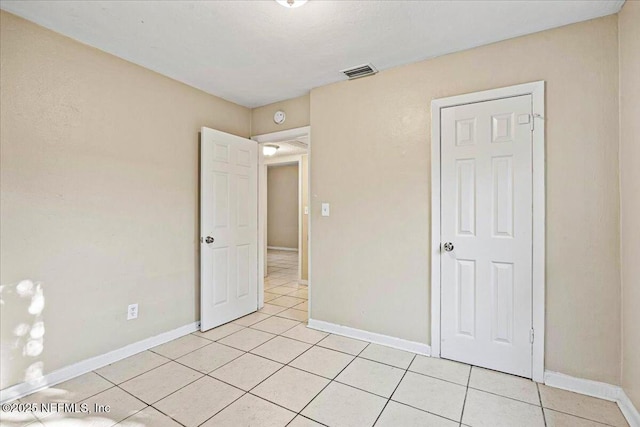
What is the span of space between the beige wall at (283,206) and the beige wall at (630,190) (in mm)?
7362

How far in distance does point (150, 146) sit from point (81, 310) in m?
1.43

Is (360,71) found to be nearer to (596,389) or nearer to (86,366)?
(596,389)

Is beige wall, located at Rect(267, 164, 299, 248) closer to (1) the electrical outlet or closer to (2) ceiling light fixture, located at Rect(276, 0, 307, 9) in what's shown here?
(1) the electrical outlet

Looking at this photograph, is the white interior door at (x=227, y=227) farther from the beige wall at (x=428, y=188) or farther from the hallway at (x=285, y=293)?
the beige wall at (x=428, y=188)

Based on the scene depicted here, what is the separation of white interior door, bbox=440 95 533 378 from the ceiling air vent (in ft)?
2.45

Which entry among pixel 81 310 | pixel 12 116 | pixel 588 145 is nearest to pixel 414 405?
pixel 588 145

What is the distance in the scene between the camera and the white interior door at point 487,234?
217 centimetres

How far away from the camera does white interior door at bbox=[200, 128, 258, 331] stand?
3.04 metres

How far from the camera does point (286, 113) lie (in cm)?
348

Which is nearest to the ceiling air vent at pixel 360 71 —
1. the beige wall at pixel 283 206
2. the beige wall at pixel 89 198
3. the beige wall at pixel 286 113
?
the beige wall at pixel 286 113

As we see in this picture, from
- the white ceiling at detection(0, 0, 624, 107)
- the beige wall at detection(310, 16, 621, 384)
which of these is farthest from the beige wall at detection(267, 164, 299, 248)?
the white ceiling at detection(0, 0, 624, 107)

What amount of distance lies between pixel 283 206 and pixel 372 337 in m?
6.64

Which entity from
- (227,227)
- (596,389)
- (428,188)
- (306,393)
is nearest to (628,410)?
(596,389)

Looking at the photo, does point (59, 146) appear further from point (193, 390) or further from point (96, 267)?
point (193, 390)
